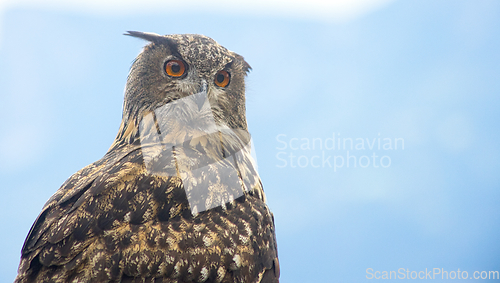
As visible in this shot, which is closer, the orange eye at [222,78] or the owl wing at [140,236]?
the owl wing at [140,236]

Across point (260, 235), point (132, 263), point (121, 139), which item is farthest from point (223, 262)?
point (121, 139)

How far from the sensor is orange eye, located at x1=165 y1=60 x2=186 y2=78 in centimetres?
206

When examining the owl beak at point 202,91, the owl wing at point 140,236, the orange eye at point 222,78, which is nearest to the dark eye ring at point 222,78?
the orange eye at point 222,78

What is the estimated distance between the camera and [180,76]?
2.05 m

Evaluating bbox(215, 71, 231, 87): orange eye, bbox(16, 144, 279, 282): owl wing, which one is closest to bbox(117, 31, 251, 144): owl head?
bbox(215, 71, 231, 87): orange eye

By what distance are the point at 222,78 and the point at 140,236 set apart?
1009mm

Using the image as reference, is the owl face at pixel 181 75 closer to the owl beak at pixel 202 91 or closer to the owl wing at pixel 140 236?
the owl beak at pixel 202 91

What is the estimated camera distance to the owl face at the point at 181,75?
2053mm

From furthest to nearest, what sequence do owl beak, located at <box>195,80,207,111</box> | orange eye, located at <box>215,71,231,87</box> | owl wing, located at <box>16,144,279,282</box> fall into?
orange eye, located at <box>215,71,231,87</box>, owl beak, located at <box>195,80,207,111</box>, owl wing, located at <box>16,144,279,282</box>

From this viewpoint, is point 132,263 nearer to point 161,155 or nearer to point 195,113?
point 161,155

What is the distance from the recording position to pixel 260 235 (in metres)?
1.68

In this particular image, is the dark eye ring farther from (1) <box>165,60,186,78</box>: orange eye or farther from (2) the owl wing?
(2) the owl wing

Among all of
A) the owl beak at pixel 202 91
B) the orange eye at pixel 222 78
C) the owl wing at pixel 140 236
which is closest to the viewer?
the owl wing at pixel 140 236

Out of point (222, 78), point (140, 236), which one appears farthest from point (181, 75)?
point (140, 236)
